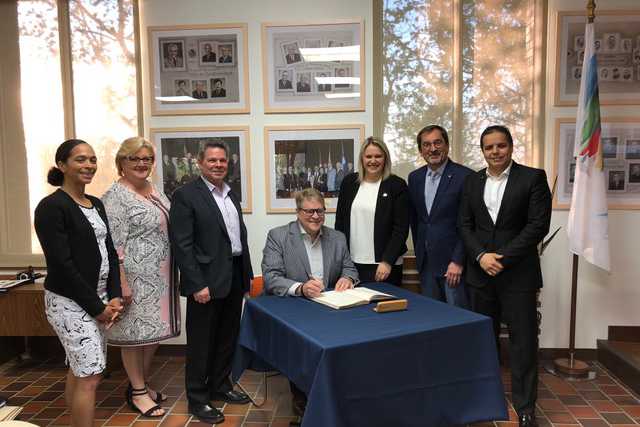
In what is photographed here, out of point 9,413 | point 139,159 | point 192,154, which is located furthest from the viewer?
point 192,154

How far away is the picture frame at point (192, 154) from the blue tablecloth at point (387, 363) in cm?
170

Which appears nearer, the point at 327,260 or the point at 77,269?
the point at 77,269

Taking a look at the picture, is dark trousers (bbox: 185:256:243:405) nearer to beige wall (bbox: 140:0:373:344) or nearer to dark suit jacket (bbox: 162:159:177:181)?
beige wall (bbox: 140:0:373:344)

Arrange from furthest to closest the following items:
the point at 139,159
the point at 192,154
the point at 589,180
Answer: the point at 192,154, the point at 589,180, the point at 139,159

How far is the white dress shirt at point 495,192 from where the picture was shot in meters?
2.52

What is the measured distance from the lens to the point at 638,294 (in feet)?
11.4

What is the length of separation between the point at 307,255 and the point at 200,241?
623 mm

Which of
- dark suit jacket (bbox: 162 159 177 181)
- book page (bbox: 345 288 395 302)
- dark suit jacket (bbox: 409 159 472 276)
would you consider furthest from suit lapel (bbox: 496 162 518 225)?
dark suit jacket (bbox: 162 159 177 181)

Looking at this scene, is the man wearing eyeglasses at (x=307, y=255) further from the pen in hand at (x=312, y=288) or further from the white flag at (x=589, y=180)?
the white flag at (x=589, y=180)

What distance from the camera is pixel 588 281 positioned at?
3.51 metres

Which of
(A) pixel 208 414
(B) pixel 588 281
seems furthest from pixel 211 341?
(B) pixel 588 281

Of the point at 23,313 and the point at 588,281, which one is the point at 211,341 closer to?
the point at 23,313

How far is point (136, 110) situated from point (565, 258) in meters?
3.66

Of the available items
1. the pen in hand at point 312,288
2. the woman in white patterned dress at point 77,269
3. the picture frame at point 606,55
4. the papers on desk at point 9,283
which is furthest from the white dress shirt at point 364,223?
the papers on desk at point 9,283
